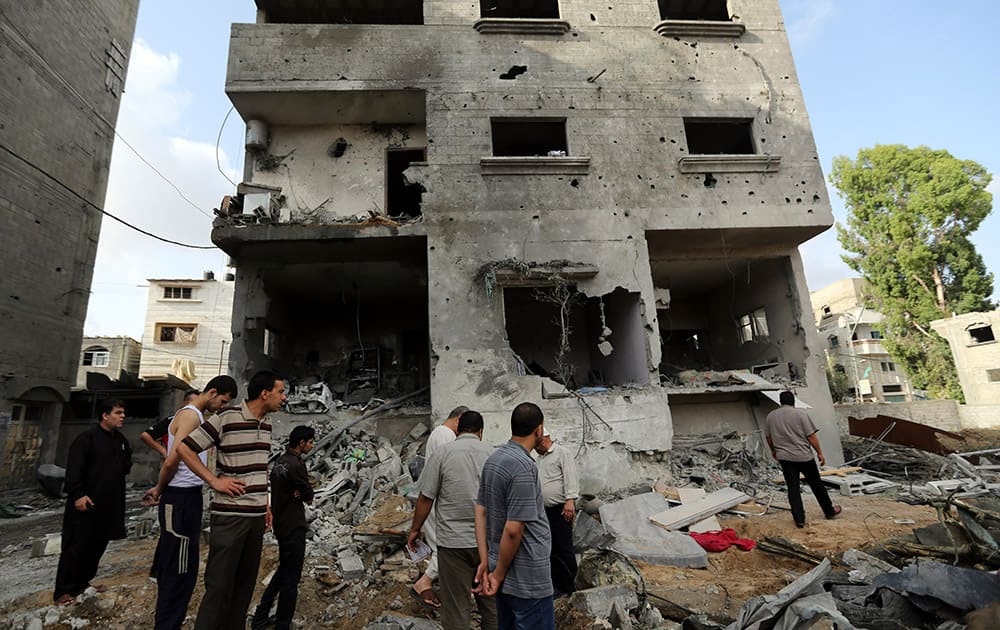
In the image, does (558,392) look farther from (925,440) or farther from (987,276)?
(987,276)

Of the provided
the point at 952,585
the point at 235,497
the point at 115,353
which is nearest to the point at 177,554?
the point at 235,497

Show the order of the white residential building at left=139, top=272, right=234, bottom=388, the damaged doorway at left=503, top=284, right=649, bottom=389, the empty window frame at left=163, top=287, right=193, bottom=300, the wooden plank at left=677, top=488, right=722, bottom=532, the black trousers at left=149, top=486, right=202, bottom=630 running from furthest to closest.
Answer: the empty window frame at left=163, top=287, right=193, bottom=300 → the white residential building at left=139, top=272, right=234, bottom=388 → the damaged doorway at left=503, top=284, right=649, bottom=389 → the wooden plank at left=677, top=488, right=722, bottom=532 → the black trousers at left=149, top=486, right=202, bottom=630

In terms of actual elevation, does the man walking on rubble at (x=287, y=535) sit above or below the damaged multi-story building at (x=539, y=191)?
below

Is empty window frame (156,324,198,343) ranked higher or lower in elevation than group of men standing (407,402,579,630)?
higher

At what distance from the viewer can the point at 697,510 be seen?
19.5 ft

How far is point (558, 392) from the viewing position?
25.2 ft

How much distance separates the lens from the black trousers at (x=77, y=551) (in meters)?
3.90

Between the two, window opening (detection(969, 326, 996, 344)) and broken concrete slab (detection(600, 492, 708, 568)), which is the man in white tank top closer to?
broken concrete slab (detection(600, 492, 708, 568))

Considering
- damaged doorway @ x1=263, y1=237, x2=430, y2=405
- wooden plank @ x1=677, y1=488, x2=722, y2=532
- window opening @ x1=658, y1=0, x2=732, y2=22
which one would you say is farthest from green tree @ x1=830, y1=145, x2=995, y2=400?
damaged doorway @ x1=263, y1=237, x2=430, y2=405

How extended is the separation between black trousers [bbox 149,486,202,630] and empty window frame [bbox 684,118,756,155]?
10.0m

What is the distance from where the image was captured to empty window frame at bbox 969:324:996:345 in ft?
66.0

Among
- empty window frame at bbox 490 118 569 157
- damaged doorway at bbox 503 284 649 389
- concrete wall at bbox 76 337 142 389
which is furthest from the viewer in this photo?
concrete wall at bbox 76 337 142 389

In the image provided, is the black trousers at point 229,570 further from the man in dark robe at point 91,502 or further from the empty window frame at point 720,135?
the empty window frame at point 720,135

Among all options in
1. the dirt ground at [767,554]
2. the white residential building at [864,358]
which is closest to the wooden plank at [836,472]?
the dirt ground at [767,554]
